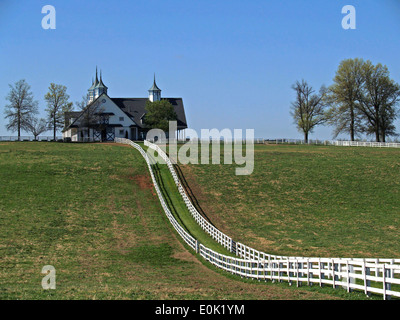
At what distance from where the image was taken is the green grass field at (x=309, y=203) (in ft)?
111

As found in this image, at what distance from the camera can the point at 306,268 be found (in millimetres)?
21250

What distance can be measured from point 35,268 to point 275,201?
25124 mm

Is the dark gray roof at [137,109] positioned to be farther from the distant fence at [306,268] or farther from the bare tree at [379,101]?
the distant fence at [306,268]

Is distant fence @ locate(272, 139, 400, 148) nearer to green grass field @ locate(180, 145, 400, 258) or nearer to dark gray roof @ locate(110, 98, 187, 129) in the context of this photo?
green grass field @ locate(180, 145, 400, 258)

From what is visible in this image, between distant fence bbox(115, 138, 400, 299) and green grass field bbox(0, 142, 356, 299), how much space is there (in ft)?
1.82

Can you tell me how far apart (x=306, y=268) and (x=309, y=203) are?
25392 mm

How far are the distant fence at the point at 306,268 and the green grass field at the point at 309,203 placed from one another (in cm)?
377

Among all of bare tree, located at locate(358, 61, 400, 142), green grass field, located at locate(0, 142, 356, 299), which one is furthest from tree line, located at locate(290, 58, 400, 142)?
green grass field, located at locate(0, 142, 356, 299)

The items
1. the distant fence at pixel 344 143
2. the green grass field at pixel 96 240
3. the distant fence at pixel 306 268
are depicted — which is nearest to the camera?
the distant fence at pixel 306 268

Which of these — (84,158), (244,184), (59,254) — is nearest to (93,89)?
(84,158)

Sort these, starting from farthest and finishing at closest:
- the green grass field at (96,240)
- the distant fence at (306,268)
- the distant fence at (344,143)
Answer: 1. the distant fence at (344,143)
2. the green grass field at (96,240)
3. the distant fence at (306,268)

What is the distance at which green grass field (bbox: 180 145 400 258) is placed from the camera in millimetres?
33844

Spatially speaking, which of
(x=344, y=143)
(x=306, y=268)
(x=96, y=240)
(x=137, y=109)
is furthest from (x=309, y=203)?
(x=137, y=109)

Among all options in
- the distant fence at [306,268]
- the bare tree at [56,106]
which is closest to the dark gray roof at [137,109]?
the bare tree at [56,106]
